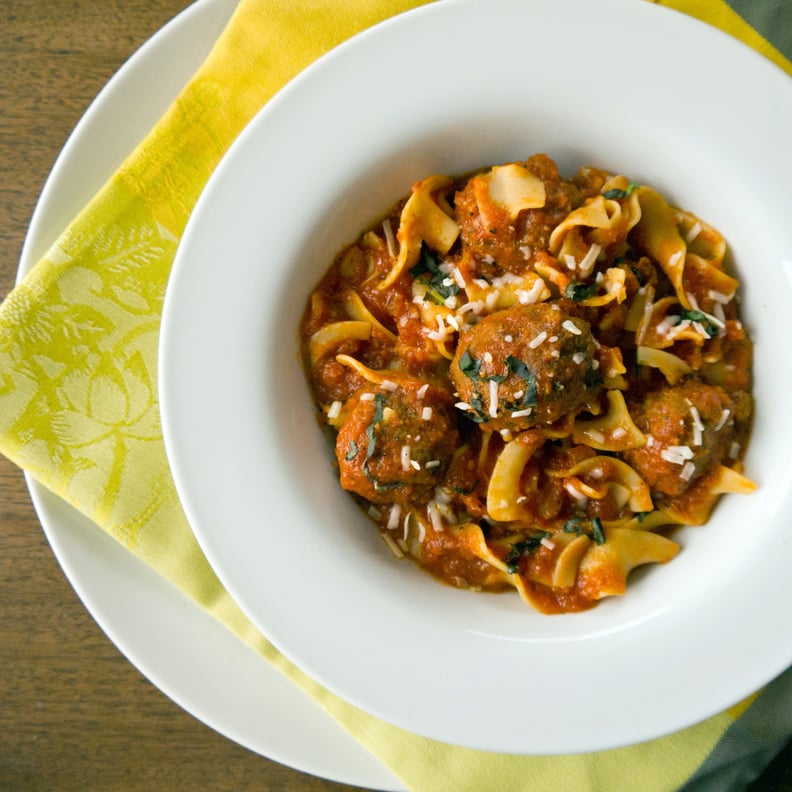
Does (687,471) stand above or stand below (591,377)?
below

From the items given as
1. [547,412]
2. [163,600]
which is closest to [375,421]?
[547,412]

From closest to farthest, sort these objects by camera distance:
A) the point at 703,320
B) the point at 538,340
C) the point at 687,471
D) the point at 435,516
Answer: the point at 538,340 < the point at 687,471 < the point at 703,320 < the point at 435,516

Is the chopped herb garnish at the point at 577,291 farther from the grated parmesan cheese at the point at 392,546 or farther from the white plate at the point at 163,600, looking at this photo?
the white plate at the point at 163,600

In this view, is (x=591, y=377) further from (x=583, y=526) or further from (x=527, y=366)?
(x=583, y=526)

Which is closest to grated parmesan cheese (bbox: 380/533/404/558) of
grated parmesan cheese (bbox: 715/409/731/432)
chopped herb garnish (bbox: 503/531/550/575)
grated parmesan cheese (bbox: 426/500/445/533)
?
grated parmesan cheese (bbox: 426/500/445/533)

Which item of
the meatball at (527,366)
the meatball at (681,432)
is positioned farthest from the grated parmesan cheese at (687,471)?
the meatball at (527,366)

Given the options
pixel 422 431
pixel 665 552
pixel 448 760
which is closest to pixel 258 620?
pixel 422 431

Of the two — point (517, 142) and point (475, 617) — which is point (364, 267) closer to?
point (517, 142)

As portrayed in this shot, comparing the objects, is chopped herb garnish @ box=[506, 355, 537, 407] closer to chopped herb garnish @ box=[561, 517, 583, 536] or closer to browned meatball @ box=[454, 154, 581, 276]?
browned meatball @ box=[454, 154, 581, 276]
